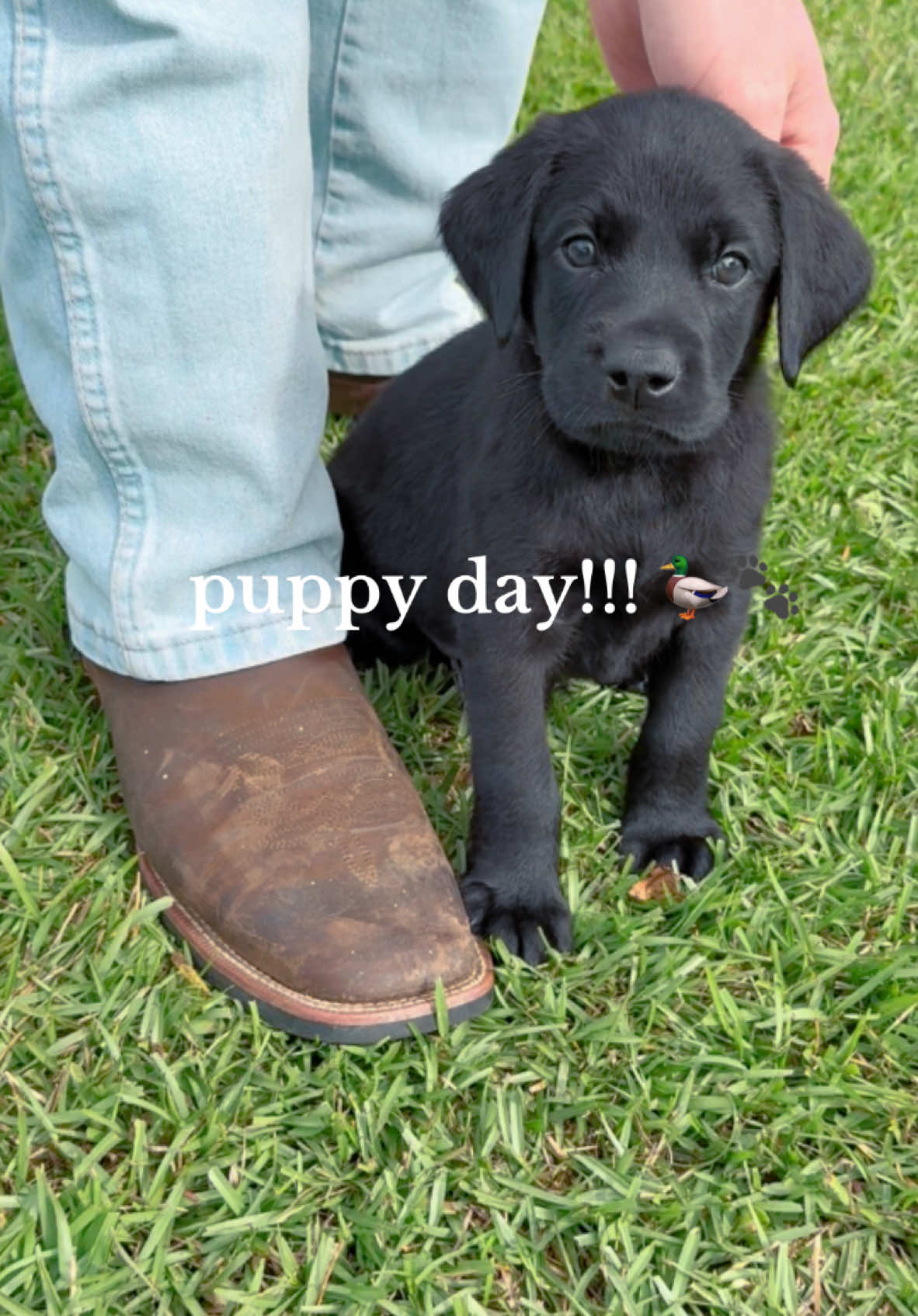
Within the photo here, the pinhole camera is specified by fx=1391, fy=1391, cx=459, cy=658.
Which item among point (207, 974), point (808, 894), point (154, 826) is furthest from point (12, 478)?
point (808, 894)

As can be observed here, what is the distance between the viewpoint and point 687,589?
6.75ft

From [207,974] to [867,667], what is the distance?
1363mm

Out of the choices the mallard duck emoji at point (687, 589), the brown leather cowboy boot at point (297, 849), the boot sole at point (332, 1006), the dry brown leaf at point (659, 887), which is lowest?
the dry brown leaf at point (659, 887)

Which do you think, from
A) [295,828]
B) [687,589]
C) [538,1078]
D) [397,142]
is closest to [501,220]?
[687,589]

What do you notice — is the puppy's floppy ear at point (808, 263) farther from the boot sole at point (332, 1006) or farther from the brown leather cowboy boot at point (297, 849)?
the boot sole at point (332, 1006)

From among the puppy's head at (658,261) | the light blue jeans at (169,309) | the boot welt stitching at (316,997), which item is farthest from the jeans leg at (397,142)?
the boot welt stitching at (316,997)

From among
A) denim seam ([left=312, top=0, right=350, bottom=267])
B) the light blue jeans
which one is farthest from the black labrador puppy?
denim seam ([left=312, top=0, right=350, bottom=267])

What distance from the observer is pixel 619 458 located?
201 cm

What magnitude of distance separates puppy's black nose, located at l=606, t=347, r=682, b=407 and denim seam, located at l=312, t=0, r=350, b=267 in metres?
1.37

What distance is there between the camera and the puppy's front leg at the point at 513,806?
2.07 metres

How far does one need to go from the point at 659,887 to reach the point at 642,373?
0.82 m

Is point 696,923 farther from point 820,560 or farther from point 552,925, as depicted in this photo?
point 820,560

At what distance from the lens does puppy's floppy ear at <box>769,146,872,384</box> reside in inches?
76.9

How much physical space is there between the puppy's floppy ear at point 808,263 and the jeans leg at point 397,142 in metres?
1.14
